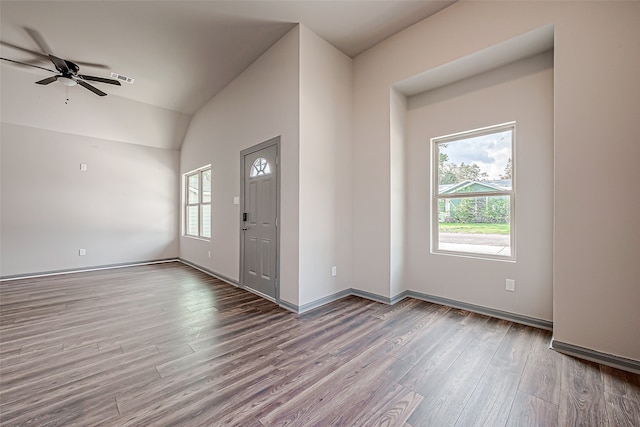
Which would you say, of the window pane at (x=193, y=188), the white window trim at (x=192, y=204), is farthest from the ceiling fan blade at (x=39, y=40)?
the window pane at (x=193, y=188)

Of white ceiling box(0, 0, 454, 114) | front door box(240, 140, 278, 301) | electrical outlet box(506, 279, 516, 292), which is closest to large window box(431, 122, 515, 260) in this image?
electrical outlet box(506, 279, 516, 292)

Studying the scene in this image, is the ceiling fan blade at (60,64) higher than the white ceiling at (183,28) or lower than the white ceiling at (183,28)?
lower

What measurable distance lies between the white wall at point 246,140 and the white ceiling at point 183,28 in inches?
11.8

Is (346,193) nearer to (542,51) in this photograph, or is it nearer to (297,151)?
(297,151)

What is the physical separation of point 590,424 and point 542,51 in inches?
126

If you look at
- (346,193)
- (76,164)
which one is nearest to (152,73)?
(76,164)

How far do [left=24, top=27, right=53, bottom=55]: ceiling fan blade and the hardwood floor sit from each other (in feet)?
11.3

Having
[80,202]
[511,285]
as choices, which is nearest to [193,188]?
[80,202]

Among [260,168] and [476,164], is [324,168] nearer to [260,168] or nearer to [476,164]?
[260,168]

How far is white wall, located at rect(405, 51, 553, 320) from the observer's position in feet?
8.84

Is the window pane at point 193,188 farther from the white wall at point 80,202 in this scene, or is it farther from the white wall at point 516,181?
the white wall at point 516,181

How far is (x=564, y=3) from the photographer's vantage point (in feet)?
7.36

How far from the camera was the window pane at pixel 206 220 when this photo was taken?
5520 mm

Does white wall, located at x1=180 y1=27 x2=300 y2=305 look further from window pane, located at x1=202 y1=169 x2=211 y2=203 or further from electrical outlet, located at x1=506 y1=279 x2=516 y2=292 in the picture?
electrical outlet, located at x1=506 y1=279 x2=516 y2=292
